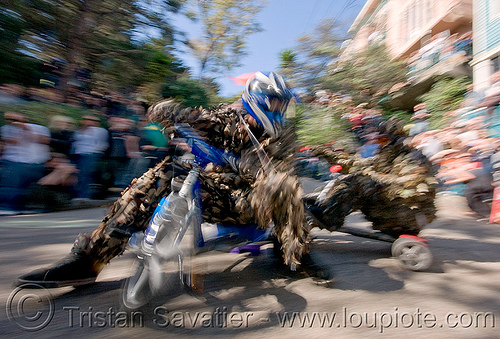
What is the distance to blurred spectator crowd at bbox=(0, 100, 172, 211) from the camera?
17.9 feet

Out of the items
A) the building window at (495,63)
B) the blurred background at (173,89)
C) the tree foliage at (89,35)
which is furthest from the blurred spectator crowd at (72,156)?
the building window at (495,63)

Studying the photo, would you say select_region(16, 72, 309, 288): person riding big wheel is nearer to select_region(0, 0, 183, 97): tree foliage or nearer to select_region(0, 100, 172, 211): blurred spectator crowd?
select_region(0, 100, 172, 211): blurred spectator crowd

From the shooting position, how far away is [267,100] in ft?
8.11

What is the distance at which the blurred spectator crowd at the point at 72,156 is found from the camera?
545cm

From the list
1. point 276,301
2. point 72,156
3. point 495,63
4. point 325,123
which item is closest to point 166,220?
point 276,301

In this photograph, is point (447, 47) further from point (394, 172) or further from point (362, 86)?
point (394, 172)

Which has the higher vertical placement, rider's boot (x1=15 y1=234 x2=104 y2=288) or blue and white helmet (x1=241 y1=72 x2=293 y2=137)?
blue and white helmet (x1=241 y1=72 x2=293 y2=137)

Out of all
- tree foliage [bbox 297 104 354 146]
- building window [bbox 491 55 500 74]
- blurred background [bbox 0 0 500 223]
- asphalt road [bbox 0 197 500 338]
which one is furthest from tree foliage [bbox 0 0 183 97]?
building window [bbox 491 55 500 74]

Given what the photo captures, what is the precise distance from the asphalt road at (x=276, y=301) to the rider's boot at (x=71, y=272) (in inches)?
5.1

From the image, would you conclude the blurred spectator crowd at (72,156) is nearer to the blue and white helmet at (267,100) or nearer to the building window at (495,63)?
the blue and white helmet at (267,100)

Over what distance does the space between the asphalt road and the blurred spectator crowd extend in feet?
6.51

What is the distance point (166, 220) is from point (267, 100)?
1.02 m

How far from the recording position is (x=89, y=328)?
6.98 ft

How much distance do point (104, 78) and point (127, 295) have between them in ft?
29.9
